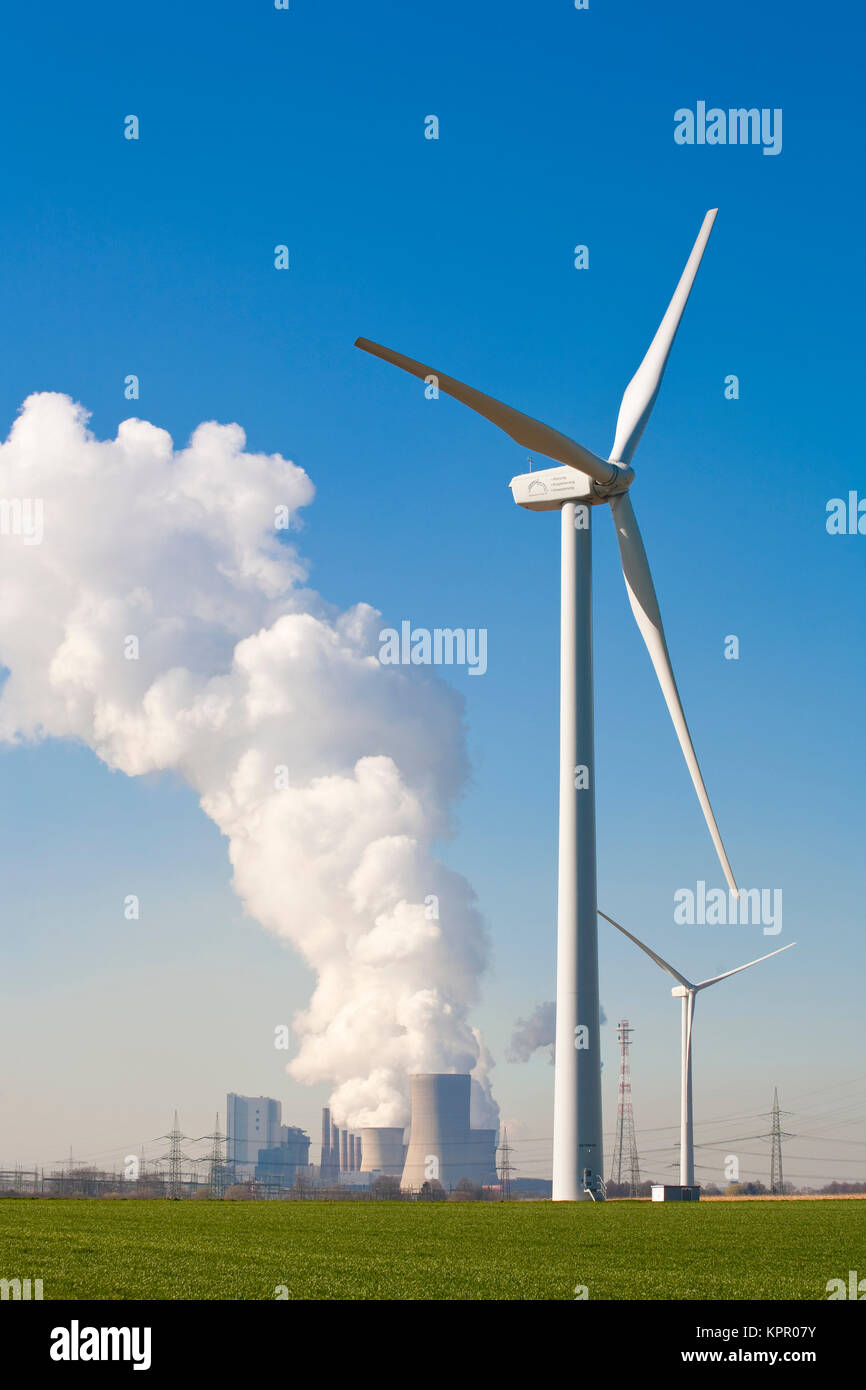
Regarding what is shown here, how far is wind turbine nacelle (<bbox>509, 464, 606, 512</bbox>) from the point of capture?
194ft

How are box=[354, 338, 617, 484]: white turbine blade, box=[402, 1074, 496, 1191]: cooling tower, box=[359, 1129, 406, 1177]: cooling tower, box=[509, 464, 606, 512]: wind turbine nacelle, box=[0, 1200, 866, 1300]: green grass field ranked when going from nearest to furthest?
box=[0, 1200, 866, 1300]: green grass field
box=[354, 338, 617, 484]: white turbine blade
box=[509, 464, 606, 512]: wind turbine nacelle
box=[402, 1074, 496, 1191]: cooling tower
box=[359, 1129, 406, 1177]: cooling tower

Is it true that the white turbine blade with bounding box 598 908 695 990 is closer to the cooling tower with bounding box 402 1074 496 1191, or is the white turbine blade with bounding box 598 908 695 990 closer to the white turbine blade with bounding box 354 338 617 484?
the white turbine blade with bounding box 354 338 617 484

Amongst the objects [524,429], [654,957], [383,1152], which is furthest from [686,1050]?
[383,1152]

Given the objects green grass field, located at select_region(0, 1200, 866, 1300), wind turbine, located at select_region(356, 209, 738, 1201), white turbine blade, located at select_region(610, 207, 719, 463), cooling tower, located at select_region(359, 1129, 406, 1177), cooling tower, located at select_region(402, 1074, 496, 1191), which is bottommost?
cooling tower, located at select_region(359, 1129, 406, 1177)

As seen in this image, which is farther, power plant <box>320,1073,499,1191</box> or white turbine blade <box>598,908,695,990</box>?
power plant <box>320,1073,499,1191</box>

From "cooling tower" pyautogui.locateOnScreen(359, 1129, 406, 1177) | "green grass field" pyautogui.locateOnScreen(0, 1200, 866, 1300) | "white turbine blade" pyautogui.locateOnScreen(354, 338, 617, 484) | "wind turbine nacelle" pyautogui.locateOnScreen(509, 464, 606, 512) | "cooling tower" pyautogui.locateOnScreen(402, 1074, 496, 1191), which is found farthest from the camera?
"cooling tower" pyautogui.locateOnScreen(359, 1129, 406, 1177)

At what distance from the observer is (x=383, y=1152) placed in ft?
561

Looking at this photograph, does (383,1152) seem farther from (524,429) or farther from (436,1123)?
(524,429)

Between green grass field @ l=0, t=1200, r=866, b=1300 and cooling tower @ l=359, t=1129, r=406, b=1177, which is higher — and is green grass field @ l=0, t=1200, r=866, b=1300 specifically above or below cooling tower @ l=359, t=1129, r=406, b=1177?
above

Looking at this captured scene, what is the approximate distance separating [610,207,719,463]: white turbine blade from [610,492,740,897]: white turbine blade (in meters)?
2.76

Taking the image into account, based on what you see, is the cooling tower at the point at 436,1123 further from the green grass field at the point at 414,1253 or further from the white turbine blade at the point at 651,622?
the green grass field at the point at 414,1253

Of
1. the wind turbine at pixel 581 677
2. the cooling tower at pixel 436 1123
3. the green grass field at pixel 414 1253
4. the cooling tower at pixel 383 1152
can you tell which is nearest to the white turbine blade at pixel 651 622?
the wind turbine at pixel 581 677

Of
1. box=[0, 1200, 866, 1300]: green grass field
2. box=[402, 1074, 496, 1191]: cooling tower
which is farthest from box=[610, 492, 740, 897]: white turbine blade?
box=[402, 1074, 496, 1191]: cooling tower

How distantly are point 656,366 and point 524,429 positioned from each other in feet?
30.8
